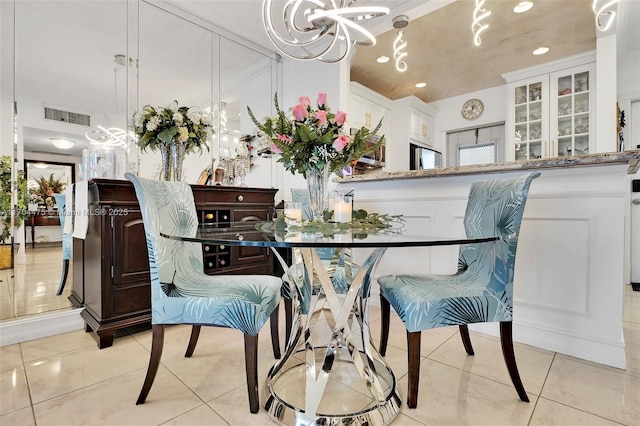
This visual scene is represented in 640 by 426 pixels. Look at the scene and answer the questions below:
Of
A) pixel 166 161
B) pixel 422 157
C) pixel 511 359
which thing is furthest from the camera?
pixel 422 157

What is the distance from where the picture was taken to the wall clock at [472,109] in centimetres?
470

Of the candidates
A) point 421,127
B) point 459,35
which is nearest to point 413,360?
point 459,35

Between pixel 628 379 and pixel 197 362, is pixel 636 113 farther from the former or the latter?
pixel 197 362

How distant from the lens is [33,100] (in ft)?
6.63

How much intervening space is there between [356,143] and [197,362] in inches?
56.2

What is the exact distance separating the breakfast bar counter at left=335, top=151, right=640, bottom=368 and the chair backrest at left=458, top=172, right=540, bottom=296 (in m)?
0.15

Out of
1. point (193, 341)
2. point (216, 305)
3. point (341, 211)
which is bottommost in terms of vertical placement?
point (193, 341)

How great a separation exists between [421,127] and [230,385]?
4.51 m

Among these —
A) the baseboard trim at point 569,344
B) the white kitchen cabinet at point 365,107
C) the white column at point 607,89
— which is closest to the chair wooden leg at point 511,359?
the baseboard trim at point 569,344

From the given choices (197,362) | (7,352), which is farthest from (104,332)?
(197,362)

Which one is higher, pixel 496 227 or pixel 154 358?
pixel 496 227

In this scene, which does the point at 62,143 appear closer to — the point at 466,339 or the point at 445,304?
the point at 445,304

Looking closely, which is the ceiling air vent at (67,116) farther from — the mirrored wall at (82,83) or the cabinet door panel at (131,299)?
the cabinet door panel at (131,299)

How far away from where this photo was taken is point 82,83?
2238 mm
